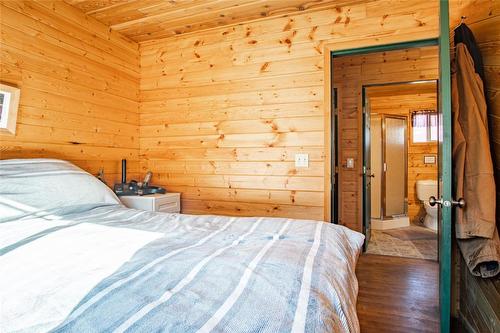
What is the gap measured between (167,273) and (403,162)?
5.06 m

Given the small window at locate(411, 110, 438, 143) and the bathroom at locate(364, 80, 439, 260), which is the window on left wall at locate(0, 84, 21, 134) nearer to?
the bathroom at locate(364, 80, 439, 260)

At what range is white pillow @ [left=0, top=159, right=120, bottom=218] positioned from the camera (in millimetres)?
1505

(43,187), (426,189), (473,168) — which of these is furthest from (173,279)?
(426,189)

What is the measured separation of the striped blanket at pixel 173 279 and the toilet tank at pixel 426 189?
13.4 feet

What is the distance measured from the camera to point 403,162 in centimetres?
496

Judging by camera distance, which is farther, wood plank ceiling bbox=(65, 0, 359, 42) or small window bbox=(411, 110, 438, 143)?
small window bbox=(411, 110, 438, 143)

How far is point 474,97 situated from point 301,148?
4.01ft

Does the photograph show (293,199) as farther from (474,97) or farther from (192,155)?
(474,97)

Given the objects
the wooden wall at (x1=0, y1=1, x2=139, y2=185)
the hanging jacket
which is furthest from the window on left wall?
the hanging jacket

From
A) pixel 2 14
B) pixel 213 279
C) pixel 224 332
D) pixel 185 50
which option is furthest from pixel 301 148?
pixel 2 14

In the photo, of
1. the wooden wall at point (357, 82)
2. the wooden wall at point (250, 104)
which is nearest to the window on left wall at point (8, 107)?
the wooden wall at point (250, 104)

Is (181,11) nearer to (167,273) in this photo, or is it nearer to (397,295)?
(167,273)

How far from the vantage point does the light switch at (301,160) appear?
8.06ft

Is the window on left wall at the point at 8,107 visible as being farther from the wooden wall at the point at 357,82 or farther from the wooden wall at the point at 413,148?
the wooden wall at the point at 413,148
